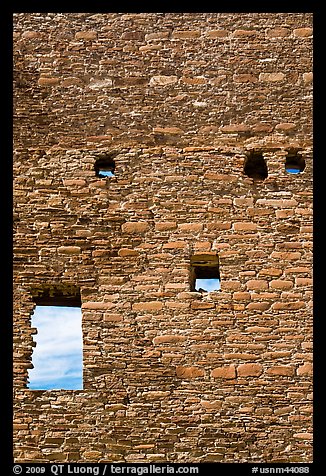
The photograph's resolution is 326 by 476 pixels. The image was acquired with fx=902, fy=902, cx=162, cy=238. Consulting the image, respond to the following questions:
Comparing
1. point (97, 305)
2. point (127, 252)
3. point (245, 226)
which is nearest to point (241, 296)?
point (245, 226)

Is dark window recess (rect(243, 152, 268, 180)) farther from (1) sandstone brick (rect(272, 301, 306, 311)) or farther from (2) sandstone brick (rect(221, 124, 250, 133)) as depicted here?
(1) sandstone brick (rect(272, 301, 306, 311))

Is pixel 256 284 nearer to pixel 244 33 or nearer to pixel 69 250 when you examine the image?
pixel 69 250

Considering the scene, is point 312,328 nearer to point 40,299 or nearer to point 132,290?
point 132,290

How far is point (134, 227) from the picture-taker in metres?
9.20

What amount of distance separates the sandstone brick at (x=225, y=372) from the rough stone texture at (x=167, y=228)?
14mm

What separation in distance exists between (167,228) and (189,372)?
4.85 feet

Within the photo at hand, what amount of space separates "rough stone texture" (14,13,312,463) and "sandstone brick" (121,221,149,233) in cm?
2

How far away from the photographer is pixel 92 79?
9.66 m

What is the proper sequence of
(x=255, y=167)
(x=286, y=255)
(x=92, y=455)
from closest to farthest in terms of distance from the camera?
(x=92, y=455)
(x=286, y=255)
(x=255, y=167)

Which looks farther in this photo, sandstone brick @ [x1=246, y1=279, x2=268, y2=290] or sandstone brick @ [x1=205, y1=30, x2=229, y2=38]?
sandstone brick @ [x1=205, y1=30, x2=229, y2=38]

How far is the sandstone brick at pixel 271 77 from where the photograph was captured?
9.62m

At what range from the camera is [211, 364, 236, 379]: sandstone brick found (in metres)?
8.70

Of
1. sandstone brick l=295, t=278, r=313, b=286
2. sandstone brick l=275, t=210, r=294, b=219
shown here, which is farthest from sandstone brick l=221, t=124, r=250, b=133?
sandstone brick l=295, t=278, r=313, b=286

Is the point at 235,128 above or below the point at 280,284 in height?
above
